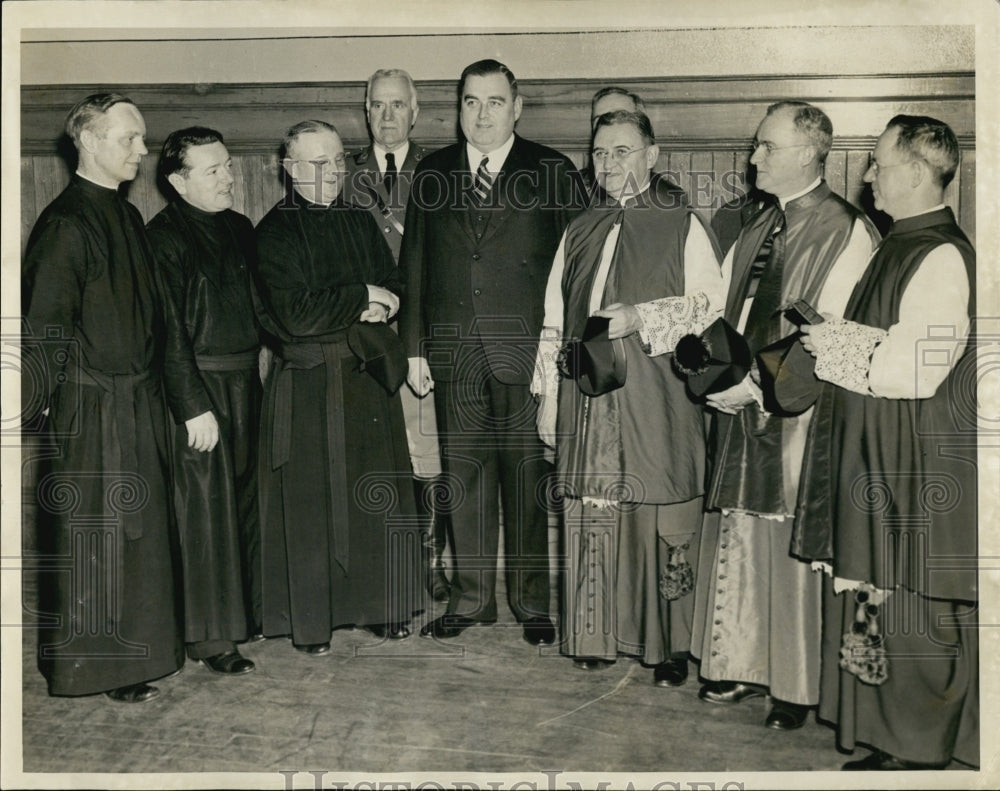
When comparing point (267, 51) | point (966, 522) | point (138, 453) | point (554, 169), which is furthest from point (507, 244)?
point (966, 522)

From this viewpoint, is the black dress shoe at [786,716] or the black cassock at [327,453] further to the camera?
the black cassock at [327,453]

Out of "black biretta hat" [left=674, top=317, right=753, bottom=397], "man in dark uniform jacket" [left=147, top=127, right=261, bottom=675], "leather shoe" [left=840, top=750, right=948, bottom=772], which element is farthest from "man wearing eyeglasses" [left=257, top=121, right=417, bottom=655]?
"leather shoe" [left=840, top=750, right=948, bottom=772]

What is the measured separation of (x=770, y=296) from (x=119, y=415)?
2227 mm

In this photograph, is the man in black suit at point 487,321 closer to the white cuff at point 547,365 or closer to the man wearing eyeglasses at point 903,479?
the white cuff at point 547,365

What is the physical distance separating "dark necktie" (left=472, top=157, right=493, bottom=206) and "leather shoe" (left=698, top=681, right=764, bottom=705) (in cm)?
184

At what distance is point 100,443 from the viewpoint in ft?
12.7

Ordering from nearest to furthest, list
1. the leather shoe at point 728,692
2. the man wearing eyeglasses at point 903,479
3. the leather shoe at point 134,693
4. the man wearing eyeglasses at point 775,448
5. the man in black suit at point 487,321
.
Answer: the man wearing eyeglasses at point 903,479 → the man wearing eyeglasses at point 775,448 → the leather shoe at point 728,692 → the leather shoe at point 134,693 → the man in black suit at point 487,321

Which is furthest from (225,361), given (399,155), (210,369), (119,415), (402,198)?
(399,155)

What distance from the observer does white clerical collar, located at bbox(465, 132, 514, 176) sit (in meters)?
4.04

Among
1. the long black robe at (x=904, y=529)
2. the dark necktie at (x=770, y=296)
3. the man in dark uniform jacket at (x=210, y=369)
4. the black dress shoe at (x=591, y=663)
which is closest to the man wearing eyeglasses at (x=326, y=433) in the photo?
the man in dark uniform jacket at (x=210, y=369)

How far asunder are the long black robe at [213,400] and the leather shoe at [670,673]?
4.85 feet

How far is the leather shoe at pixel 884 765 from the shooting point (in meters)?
3.53

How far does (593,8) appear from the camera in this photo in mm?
3994

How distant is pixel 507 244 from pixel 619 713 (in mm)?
1645
